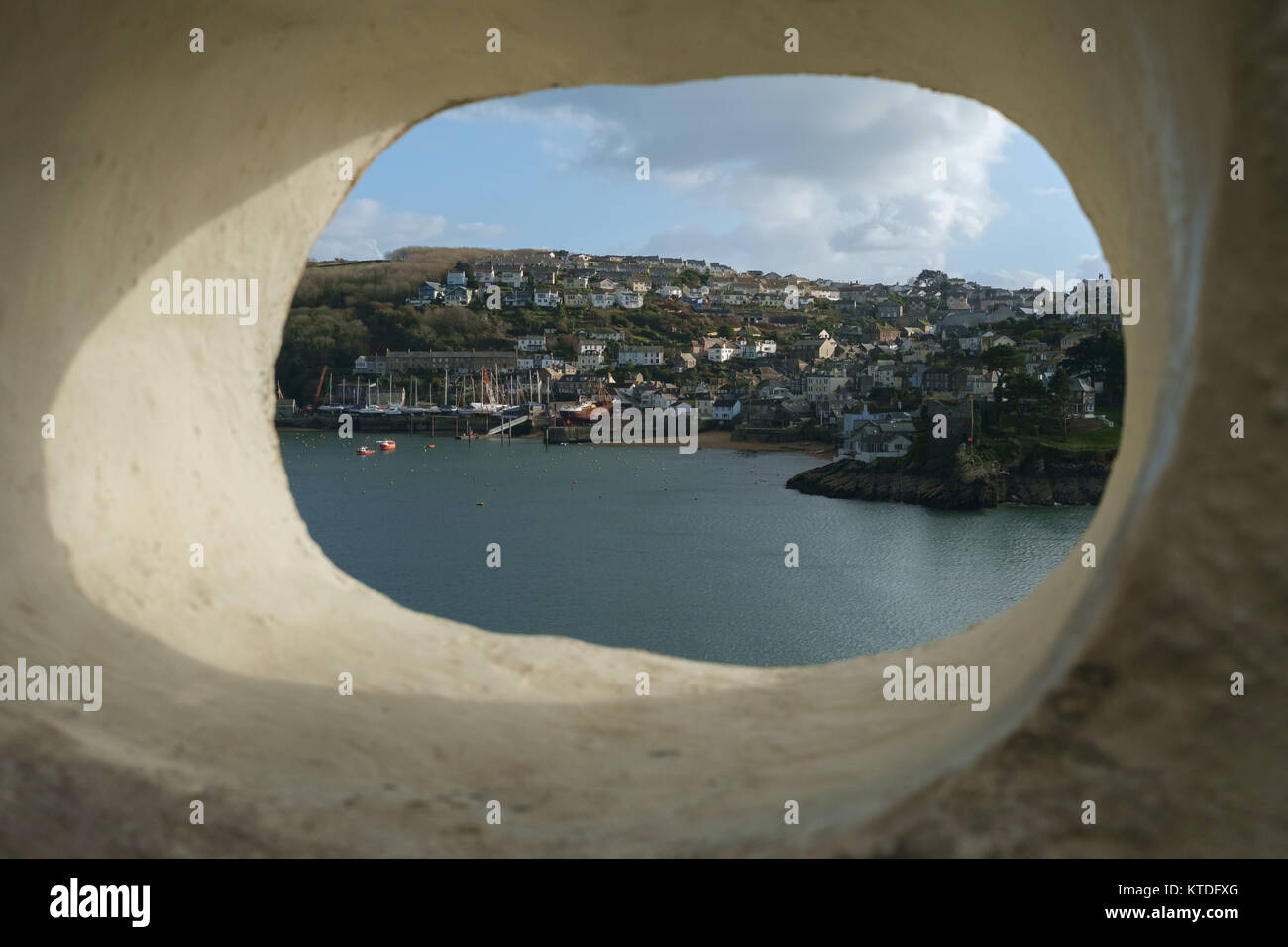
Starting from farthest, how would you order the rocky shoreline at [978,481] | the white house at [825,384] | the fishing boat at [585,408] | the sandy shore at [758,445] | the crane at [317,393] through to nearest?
1. the fishing boat at [585,408]
2. the crane at [317,393]
3. the sandy shore at [758,445]
4. the white house at [825,384]
5. the rocky shoreline at [978,481]

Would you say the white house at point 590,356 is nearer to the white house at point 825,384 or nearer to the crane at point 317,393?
the white house at point 825,384

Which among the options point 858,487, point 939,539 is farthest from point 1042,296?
point 939,539

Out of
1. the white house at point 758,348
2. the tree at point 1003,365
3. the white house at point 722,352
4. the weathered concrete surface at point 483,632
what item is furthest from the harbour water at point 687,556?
the weathered concrete surface at point 483,632

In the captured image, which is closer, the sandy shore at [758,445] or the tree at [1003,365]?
the tree at [1003,365]

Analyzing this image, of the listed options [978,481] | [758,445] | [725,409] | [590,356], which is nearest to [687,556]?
[978,481]

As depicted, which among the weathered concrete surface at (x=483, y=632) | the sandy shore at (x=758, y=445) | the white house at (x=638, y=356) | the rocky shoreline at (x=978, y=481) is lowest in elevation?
the rocky shoreline at (x=978, y=481)

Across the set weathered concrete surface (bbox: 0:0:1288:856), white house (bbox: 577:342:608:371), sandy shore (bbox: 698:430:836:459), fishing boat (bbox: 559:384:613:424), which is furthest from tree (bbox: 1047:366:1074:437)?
weathered concrete surface (bbox: 0:0:1288:856)

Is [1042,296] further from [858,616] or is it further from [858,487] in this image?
[858,616]

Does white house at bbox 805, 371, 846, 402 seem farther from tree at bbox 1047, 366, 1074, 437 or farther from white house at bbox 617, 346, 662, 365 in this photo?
tree at bbox 1047, 366, 1074, 437
